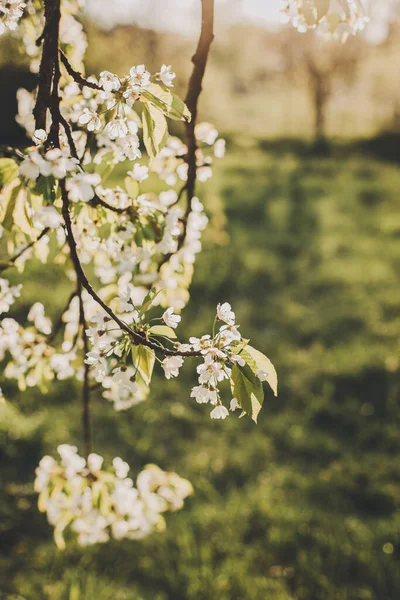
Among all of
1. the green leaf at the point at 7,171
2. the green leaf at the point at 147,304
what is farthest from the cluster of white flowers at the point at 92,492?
the green leaf at the point at 7,171

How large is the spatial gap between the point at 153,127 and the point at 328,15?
0.53 m

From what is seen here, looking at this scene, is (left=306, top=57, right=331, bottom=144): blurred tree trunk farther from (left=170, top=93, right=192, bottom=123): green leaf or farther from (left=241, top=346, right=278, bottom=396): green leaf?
(left=241, top=346, right=278, bottom=396): green leaf

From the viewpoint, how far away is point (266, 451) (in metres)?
3.92

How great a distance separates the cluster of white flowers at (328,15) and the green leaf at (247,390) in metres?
0.86

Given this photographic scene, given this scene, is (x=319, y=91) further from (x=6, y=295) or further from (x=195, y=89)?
(x=6, y=295)

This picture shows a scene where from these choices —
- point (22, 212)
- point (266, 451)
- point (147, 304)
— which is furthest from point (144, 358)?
point (266, 451)

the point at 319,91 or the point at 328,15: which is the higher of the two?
the point at 319,91

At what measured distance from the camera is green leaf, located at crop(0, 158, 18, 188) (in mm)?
1105

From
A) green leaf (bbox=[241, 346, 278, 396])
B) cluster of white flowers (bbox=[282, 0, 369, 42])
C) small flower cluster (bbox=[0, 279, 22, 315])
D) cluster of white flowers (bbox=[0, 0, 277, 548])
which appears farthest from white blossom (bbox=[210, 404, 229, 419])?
cluster of white flowers (bbox=[282, 0, 369, 42])

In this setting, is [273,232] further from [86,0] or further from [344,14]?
[344,14]

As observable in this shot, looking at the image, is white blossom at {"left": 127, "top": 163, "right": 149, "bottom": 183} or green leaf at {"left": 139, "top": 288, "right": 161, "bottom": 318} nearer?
green leaf at {"left": 139, "top": 288, "right": 161, "bottom": 318}

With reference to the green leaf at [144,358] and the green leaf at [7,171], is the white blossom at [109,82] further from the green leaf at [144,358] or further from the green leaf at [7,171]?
the green leaf at [144,358]

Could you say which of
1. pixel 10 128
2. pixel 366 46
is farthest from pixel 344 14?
pixel 366 46

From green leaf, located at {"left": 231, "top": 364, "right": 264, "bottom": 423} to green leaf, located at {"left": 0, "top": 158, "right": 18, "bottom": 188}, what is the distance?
0.61 metres
